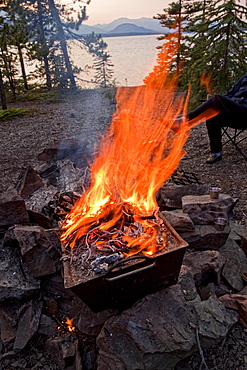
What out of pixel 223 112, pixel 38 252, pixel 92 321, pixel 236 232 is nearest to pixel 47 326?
pixel 92 321

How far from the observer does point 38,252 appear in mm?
2318

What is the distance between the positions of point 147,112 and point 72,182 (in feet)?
21.7

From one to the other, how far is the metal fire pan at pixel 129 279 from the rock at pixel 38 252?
17.1 inches

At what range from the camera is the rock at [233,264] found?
8.34 ft

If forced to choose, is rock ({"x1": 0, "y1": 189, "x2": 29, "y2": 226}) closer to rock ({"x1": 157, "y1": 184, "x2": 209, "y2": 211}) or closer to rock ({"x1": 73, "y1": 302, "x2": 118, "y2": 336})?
rock ({"x1": 73, "y1": 302, "x2": 118, "y2": 336})

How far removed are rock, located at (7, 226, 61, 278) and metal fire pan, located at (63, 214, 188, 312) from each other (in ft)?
1.43

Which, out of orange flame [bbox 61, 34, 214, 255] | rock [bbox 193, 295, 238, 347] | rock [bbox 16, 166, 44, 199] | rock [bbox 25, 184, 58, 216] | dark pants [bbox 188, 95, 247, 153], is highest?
dark pants [bbox 188, 95, 247, 153]

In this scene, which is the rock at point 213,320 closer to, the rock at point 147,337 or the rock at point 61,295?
the rock at point 147,337

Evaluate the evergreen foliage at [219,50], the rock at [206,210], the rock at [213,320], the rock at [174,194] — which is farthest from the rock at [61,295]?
the evergreen foliage at [219,50]

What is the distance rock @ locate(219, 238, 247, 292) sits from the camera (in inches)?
100

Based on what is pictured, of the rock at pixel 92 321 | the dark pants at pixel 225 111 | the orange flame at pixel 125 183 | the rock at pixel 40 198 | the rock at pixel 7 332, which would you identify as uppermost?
the dark pants at pixel 225 111

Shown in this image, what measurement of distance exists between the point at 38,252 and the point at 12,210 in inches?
24.7

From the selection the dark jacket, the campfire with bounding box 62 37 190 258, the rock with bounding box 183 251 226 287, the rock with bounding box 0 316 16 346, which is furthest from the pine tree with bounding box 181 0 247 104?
the rock with bounding box 0 316 16 346

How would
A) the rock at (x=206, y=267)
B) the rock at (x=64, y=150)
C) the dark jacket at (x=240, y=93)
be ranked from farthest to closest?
the dark jacket at (x=240, y=93) → the rock at (x=64, y=150) → the rock at (x=206, y=267)
